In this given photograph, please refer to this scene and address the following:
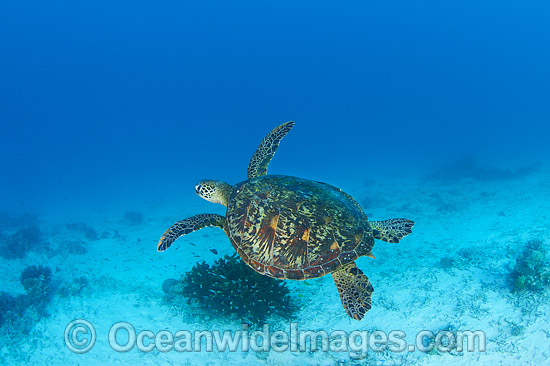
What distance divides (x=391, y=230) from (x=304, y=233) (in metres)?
1.83

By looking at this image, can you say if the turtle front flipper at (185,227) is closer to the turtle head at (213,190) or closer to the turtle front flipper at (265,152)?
the turtle head at (213,190)

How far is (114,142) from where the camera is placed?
295 feet

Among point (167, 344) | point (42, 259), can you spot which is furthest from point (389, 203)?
point (42, 259)

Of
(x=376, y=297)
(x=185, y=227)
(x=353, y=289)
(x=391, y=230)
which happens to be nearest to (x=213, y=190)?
(x=185, y=227)

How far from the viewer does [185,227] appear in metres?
4.96

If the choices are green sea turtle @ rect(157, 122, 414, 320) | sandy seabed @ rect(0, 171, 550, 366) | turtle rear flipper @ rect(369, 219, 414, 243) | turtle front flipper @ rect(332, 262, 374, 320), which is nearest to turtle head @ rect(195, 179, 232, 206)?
green sea turtle @ rect(157, 122, 414, 320)

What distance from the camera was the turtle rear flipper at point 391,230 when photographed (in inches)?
182

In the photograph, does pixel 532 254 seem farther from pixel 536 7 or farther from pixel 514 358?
pixel 536 7

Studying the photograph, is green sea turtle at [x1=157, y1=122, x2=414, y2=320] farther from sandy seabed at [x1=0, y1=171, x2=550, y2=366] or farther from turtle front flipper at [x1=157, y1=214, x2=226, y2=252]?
sandy seabed at [x1=0, y1=171, x2=550, y2=366]

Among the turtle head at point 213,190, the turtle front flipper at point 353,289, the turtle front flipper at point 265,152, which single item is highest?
the turtle front flipper at point 265,152

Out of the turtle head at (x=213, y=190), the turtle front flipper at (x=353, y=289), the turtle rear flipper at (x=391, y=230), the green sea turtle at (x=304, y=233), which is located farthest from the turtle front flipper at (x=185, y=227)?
the turtle rear flipper at (x=391, y=230)

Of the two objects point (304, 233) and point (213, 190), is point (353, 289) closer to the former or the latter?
point (304, 233)

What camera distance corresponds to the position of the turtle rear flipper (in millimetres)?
4633

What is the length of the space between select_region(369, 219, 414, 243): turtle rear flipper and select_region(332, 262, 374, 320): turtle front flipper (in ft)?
2.47
